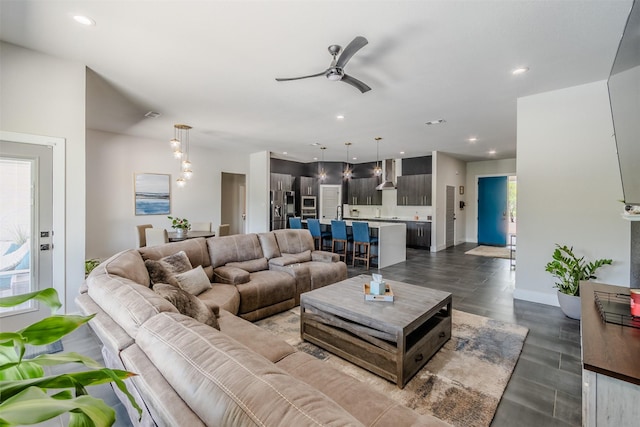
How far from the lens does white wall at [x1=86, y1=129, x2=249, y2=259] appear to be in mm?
5797

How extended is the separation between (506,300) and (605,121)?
8.31ft

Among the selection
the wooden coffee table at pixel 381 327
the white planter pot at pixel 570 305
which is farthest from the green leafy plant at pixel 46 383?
the white planter pot at pixel 570 305

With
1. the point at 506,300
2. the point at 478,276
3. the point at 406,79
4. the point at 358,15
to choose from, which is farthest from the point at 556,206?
the point at 358,15

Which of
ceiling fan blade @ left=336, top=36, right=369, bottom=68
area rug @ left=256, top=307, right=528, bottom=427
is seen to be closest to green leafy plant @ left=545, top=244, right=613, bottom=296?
area rug @ left=256, top=307, right=528, bottom=427

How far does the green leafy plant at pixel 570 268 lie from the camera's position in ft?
11.0

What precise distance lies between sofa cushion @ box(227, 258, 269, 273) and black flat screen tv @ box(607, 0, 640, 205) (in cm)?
348

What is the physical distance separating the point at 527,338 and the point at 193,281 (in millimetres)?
Answer: 3424

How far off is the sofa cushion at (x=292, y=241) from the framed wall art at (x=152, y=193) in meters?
3.77

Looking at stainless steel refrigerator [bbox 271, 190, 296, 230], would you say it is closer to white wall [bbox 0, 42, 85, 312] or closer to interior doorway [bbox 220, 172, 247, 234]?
interior doorway [bbox 220, 172, 247, 234]

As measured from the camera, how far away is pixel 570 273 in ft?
11.2

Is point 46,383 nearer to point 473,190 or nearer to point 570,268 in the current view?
point 570,268

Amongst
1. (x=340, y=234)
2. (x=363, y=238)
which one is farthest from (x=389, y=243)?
(x=340, y=234)

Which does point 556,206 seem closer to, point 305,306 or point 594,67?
point 594,67

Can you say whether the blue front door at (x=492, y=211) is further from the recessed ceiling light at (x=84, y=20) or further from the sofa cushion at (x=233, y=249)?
the recessed ceiling light at (x=84, y=20)
